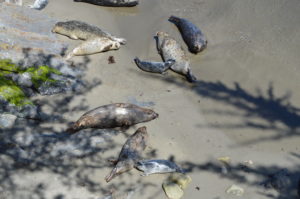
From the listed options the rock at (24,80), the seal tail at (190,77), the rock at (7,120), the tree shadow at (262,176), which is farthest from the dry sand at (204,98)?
the rock at (24,80)

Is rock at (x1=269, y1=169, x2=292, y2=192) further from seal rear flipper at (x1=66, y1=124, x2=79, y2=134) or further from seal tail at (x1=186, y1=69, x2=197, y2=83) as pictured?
seal rear flipper at (x1=66, y1=124, x2=79, y2=134)

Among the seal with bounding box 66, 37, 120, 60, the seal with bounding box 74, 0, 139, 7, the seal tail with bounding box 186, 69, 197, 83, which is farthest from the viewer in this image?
the seal with bounding box 74, 0, 139, 7

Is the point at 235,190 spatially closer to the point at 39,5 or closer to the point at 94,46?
the point at 94,46

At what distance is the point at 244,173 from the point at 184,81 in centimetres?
248

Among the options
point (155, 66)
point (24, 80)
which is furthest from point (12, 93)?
point (155, 66)

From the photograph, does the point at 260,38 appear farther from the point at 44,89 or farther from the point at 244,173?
the point at 44,89

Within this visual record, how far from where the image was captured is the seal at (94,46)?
818 cm

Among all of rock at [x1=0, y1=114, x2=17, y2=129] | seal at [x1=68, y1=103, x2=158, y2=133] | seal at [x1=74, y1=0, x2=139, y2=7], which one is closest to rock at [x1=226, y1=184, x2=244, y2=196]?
seal at [x1=68, y1=103, x2=158, y2=133]

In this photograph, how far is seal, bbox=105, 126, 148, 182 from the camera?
231 inches

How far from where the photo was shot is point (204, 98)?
7.55 meters

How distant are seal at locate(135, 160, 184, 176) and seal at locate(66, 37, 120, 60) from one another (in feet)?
10.5

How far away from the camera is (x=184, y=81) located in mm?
7957

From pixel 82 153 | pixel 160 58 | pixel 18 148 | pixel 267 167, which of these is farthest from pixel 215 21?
pixel 18 148

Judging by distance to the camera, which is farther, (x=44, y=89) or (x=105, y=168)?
(x=44, y=89)
